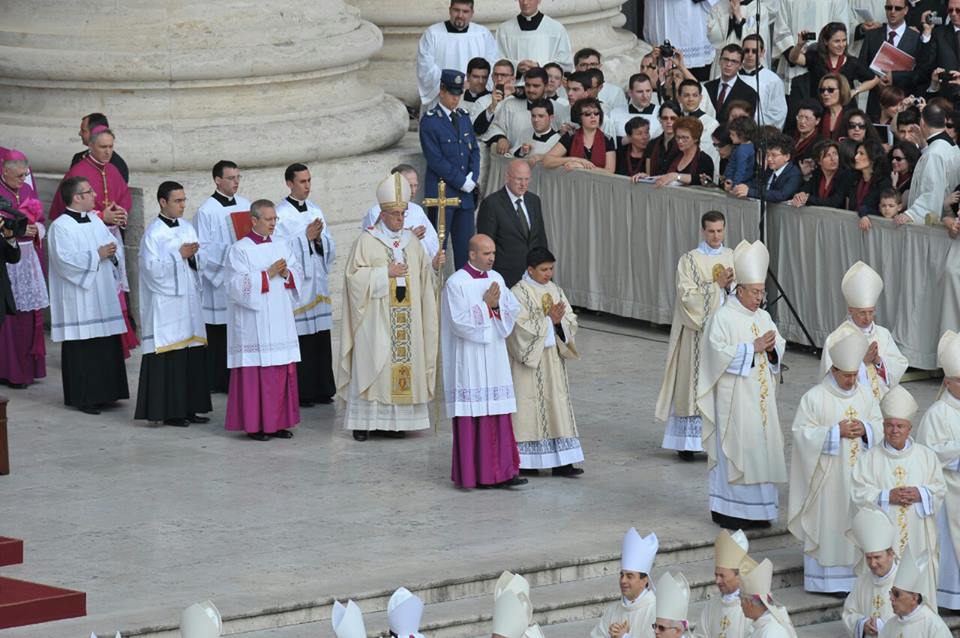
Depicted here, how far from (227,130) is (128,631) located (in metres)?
6.64

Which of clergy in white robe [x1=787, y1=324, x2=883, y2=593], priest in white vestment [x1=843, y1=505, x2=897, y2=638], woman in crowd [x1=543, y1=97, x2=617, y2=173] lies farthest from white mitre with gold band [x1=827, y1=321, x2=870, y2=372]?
woman in crowd [x1=543, y1=97, x2=617, y2=173]

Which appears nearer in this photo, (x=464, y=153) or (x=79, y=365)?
(x=79, y=365)

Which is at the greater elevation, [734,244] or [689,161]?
[689,161]

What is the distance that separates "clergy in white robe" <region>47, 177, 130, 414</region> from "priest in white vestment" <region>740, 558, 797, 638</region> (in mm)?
5768

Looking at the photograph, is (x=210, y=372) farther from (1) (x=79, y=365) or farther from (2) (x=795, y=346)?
(2) (x=795, y=346)

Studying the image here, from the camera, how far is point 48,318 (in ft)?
59.5

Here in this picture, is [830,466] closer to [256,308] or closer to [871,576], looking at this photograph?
[871,576]

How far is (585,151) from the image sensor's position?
1867 centimetres

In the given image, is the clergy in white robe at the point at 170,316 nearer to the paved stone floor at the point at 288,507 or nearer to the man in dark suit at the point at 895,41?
the paved stone floor at the point at 288,507

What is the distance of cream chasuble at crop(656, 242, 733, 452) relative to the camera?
14.9m

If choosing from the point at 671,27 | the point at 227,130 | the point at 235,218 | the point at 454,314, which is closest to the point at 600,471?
the point at 454,314

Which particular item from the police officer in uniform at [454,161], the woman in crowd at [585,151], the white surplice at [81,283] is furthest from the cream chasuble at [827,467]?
the woman in crowd at [585,151]

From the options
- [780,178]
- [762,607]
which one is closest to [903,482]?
[762,607]

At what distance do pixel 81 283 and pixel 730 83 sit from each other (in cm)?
597
